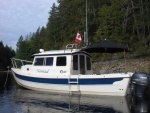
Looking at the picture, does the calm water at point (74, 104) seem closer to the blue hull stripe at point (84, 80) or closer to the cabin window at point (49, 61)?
the blue hull stripe at point (84, 80)

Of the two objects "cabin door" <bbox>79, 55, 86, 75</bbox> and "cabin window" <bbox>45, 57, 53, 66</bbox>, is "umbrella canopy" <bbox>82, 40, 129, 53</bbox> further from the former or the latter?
"cabin window" <bbox>45, 57, 53, 66</bbox>

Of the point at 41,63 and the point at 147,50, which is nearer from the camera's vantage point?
the point at 41,63

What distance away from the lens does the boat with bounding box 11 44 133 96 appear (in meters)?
19.4

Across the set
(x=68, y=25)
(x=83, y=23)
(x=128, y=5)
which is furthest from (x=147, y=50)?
(x=68, y=25)

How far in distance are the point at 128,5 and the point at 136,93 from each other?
32524mm

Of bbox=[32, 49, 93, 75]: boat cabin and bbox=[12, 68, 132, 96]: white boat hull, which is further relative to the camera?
bbox=[32, 49, 93, 75]: boat cabin

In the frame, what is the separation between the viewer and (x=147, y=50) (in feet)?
127

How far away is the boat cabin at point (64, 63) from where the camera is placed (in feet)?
71.1

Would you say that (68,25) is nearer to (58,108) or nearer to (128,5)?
(128,5)

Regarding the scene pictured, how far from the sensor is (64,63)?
71.8 feet

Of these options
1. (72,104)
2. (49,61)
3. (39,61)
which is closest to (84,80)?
(72,104)

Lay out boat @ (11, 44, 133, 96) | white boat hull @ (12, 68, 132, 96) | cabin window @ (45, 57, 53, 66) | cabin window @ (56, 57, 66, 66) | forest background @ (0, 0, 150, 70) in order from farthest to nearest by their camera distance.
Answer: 1. forest background @ (0, 0, 150, 70)
2. cabin window @ (45, 57, 53, 66)
3. cabin window @ (56, 57, 66, 66)
4. boat @ (11, 44, 133, 96)
5. white boat hull @ (12, 68, 132, 96)

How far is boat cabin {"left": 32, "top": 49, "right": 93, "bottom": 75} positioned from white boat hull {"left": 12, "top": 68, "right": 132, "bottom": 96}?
603mm

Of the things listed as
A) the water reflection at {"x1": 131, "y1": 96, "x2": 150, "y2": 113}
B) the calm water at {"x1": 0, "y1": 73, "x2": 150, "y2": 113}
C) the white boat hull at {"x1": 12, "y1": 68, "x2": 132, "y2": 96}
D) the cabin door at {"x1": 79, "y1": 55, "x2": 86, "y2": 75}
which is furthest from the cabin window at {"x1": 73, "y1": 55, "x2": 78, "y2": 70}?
the water reflection at {"x1": 131, "y1": 96, "x2": 150, "y2": 113}
